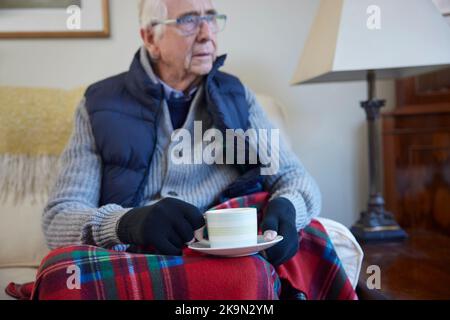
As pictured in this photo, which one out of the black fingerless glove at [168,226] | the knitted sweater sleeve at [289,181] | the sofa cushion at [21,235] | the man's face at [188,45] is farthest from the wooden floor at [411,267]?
the sofa cushion at [21,235]

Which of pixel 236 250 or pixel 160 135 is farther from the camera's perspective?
pixel 160 135

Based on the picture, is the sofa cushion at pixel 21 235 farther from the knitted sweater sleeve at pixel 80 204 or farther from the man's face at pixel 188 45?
the man's face at pixel 188 45

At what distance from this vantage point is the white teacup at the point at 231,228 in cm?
45

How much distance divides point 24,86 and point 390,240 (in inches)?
27.1

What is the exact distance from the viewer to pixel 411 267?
66cm

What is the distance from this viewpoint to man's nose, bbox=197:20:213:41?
0.63 meters

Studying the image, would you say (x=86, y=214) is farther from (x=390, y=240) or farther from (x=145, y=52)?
(x=390, y=240)

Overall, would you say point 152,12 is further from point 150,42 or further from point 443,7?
point 443,7

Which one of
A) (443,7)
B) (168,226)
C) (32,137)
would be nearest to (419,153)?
(443,7)

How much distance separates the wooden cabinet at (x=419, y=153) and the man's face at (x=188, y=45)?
47cm

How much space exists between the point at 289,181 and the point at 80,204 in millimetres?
290

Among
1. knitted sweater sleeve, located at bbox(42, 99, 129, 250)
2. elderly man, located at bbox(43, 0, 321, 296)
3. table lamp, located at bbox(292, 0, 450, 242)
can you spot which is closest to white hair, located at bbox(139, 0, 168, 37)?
elderly man, located at bbox(43, 0, 321, 296)
